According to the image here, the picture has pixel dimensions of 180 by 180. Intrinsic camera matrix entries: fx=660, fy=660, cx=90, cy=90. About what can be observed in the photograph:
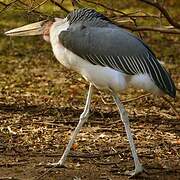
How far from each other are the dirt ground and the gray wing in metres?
0.77

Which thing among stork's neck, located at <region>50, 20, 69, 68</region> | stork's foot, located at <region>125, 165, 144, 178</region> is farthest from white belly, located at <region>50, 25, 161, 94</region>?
stork's foot, located at <region>125, 165, 144, 178</region>

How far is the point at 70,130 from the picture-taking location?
611 centimetres

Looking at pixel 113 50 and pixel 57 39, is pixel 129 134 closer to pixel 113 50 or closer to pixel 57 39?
pixel 113 50

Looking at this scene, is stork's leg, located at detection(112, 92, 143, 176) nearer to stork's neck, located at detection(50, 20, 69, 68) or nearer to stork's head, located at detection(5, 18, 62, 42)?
stork's neck, located at detection(50, 20, 69, 68)

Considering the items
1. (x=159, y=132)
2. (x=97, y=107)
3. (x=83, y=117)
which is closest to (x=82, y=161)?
(x=83, y=117)

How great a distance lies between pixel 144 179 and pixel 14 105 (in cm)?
246

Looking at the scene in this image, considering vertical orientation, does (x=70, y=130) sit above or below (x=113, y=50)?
below

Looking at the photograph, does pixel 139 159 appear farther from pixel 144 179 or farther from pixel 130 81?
pixel 130 81

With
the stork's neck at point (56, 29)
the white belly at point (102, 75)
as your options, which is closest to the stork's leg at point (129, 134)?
the white belly at point (102, 75)

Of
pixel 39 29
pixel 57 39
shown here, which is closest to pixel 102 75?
pixel 57 39

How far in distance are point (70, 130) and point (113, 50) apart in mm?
1624

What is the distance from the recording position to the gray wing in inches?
182

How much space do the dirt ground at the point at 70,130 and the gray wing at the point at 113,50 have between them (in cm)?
77

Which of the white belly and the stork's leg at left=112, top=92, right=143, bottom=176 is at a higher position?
the white belly
